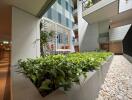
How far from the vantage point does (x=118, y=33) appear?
16828 millimetres

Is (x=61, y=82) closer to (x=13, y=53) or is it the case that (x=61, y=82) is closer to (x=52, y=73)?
(x=52, y=73)

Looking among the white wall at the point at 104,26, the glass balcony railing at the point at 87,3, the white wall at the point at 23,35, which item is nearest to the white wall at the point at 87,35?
the white wall at the point at 104,26

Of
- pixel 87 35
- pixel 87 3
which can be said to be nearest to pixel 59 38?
pixel 87 35

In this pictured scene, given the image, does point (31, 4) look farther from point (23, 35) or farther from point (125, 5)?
point (125, 5)

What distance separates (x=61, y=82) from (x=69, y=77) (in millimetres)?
251

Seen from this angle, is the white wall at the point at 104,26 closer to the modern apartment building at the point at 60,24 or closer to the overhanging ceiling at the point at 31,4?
the modern apartment building at the point at 60,24

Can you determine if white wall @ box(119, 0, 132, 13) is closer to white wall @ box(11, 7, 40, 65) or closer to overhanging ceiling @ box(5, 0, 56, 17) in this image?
white wall @ box(11, 7, 40, 65)

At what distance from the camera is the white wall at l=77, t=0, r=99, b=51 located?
18.9 metres

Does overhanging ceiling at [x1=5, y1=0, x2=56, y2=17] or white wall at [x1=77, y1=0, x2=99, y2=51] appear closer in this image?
overhanging ceiling at [x1=5, y1=0, x2=56, y2=17]

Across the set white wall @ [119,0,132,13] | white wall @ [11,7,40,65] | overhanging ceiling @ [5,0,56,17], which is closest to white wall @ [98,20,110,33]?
white wall @ [119,0,132,13]

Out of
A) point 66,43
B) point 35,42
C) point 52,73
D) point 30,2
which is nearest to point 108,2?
point 66,43

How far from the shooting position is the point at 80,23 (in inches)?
783

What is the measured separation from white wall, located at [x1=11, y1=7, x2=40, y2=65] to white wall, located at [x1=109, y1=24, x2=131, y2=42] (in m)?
11.3

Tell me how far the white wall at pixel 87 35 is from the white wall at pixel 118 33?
1988 mm
